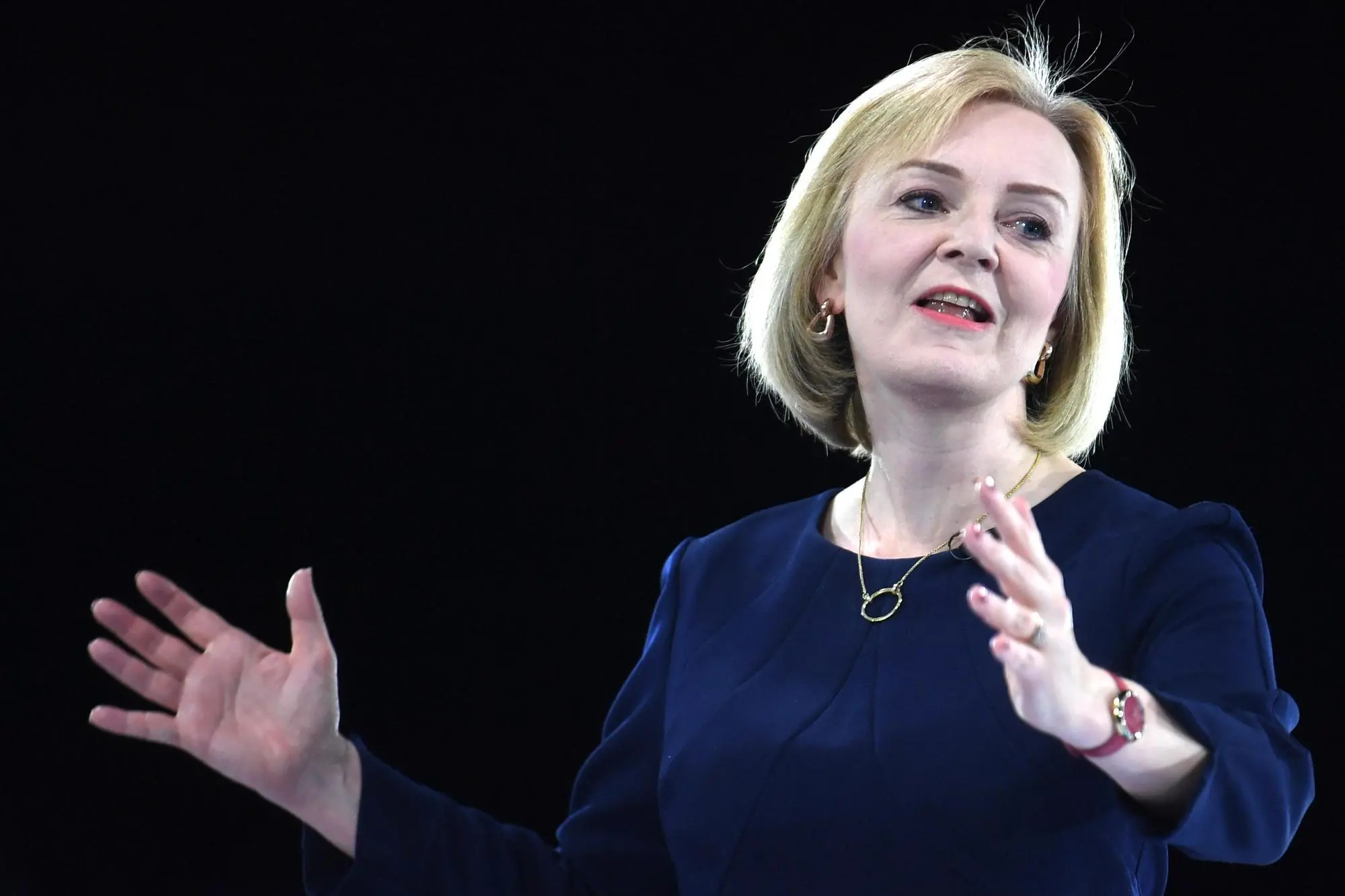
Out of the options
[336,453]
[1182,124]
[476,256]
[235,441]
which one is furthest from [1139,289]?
[235,441]

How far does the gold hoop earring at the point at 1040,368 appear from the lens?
1.90 metres

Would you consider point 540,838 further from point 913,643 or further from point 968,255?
point 968,255

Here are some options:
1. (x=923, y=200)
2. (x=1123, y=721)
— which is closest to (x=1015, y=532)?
(x=1123, y=721)

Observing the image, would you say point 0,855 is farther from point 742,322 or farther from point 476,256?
point 742,322

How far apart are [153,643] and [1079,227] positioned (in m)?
1.16

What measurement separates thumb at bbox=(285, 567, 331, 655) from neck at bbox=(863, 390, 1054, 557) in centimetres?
68

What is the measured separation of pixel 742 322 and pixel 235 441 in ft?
4.71

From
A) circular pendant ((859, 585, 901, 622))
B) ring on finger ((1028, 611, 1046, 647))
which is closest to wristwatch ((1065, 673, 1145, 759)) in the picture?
ring on finger ((1028, 611, 1046, 647))

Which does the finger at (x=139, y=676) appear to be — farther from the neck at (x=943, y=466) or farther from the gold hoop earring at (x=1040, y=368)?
the gold hoop earring at (x=1040, y=368)

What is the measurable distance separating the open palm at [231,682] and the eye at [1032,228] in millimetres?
886

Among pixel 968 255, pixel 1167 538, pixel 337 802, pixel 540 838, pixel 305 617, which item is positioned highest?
pixel 968 255

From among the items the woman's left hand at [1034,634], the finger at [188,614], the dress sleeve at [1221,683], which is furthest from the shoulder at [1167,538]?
the finger at [188,614]

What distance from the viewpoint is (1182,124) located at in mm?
2895

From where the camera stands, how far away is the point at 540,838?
1.90m
